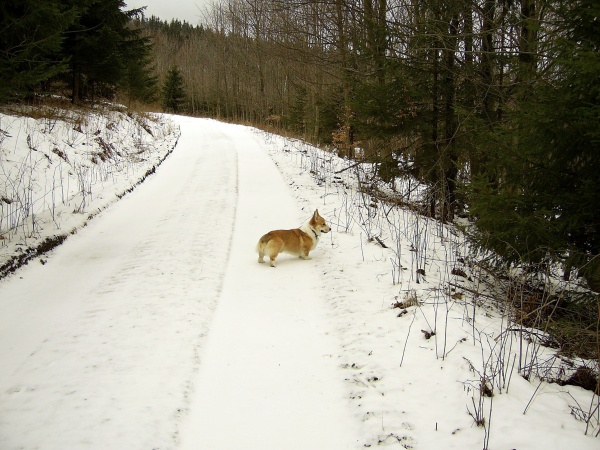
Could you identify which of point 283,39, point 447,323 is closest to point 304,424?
point 447,323

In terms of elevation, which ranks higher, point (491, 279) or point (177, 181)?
point (177, 181)

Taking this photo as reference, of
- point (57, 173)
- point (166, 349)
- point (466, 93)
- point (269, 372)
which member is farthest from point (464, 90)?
point (57, 173)

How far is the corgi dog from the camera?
264 inches

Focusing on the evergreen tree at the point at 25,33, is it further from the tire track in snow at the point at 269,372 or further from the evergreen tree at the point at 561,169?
the evergreen tree at the point at 561,169

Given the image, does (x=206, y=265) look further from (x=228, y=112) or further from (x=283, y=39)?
(x=228, y=112)

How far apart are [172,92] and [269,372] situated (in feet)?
181

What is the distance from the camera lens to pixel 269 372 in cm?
390

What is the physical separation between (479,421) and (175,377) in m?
2.87

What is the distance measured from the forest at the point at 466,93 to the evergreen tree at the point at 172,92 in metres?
30.8

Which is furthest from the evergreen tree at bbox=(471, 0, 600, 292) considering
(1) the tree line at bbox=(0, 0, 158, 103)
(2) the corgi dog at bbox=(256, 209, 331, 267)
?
(1) the tree line at bbox=(0, 0, 158, 103)

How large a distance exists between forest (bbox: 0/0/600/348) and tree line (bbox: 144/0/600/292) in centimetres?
3

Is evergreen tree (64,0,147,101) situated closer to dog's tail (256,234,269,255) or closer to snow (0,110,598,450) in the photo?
snow (0,110,598,450)

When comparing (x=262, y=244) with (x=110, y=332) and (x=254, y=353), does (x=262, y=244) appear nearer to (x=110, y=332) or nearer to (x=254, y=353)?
(x=254, y=353)

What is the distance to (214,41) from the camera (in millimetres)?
53594
